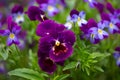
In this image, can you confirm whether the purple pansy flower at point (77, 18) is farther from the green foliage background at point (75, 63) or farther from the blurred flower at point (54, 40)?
the blurred flower at point (54, 40)

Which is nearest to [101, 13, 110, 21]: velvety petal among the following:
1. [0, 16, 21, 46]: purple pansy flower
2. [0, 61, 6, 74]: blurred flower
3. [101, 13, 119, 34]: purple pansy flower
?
[101, 13, 119, 34]: purple pansy flower

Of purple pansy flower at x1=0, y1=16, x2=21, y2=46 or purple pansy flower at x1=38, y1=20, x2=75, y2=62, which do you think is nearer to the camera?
purple pansy flower at x1=38, y1=20, x2=75, y2=62

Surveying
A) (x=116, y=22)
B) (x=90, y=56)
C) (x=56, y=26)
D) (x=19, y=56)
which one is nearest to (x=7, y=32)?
(x=19, y=56)

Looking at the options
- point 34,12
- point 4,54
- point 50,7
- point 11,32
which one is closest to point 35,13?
point 34,12

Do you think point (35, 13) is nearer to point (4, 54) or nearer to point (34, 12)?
point (34, 12)

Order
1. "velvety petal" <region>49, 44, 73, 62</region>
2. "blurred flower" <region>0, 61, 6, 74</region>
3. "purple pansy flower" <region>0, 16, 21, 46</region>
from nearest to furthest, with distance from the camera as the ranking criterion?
"velvety petal" <region>49, 44, 73, 62</region> < "purple pansy flower" <region>0, 16, 21, 46</region> < "blurred flower" <region>0, 61, 6, 74</region>

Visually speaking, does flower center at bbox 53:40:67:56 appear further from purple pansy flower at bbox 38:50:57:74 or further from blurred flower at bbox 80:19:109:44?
blurred flower at bbox 80:19:109:44

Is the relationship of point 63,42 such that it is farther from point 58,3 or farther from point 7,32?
point 58,3

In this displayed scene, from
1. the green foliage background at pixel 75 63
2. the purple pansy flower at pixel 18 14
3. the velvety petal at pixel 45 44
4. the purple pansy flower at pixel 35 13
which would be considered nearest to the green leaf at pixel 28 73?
the green foliage background at pixel 75 63
